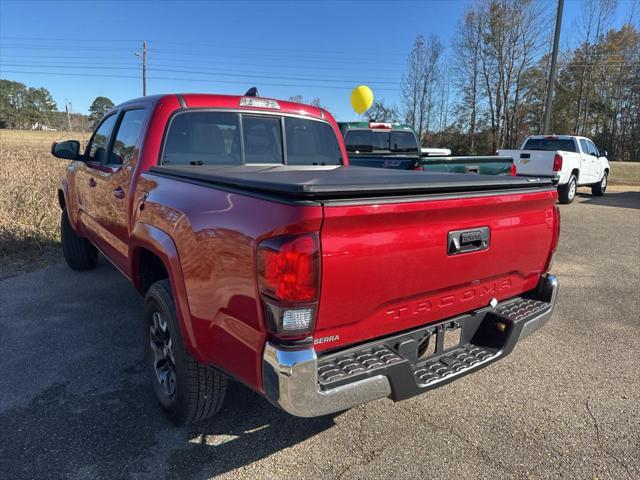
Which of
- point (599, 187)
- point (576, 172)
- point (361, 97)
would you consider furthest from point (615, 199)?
point (361, 97)

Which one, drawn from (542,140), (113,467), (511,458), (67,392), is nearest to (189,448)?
(113,467)

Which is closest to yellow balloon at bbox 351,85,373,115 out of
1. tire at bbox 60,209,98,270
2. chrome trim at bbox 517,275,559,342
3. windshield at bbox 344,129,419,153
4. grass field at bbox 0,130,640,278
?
windshield at bbox 344,129,419,153

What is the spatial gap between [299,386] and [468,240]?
1.13 metres

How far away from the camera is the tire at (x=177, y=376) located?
2.40 metres

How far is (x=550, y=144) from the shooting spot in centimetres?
1352

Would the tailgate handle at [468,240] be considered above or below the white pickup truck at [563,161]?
below

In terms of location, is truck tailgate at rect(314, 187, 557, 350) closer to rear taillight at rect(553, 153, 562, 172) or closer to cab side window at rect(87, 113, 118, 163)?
cab side window at rect(87, 113, 118, 163)

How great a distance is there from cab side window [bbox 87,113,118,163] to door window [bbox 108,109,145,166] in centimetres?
24

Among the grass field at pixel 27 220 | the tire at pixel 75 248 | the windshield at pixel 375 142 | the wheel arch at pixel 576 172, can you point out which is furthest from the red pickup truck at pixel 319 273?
the wheel arch at pixel 576 172

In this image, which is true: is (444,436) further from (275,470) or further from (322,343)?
(322,343)

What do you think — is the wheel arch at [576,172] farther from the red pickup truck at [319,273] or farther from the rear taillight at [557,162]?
the red pickup truck at [319,273]

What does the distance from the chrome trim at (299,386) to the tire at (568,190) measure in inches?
516

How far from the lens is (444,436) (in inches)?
103

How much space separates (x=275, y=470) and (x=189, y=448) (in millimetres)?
520
